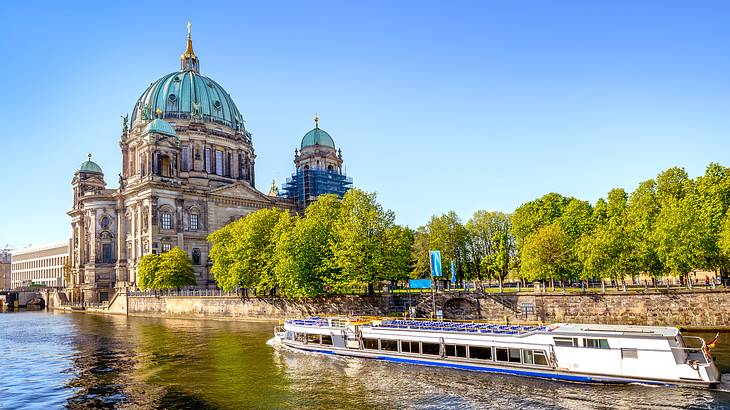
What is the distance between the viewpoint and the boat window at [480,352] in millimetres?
38375

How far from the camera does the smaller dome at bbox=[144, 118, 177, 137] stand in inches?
4813

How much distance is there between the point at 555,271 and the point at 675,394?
40.2 meters

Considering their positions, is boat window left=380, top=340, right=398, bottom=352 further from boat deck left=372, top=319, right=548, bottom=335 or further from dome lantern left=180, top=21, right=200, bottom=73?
dome lantern left=180, top=21, right=200, bottom=73

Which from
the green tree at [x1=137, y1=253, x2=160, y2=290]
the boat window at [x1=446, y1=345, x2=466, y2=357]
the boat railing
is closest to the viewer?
the boat railing

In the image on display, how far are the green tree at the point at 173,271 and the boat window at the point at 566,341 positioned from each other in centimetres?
7832

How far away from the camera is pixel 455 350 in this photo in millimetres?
39594

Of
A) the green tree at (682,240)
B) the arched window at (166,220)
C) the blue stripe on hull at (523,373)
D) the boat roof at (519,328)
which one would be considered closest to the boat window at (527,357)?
the blue stripe on hull at (523,373)

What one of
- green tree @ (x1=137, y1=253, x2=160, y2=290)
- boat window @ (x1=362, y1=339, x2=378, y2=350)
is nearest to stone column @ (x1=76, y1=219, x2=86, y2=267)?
green tree @ (x1=137, y1=253, x2=160, y2=290)

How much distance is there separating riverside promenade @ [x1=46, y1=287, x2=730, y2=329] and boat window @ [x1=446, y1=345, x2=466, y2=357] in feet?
46.3

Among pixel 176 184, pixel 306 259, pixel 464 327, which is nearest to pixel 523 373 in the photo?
pixel 464 327

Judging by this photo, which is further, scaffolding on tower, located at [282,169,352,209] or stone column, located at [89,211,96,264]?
scaffolding on tower, located at [282,169,352,209]

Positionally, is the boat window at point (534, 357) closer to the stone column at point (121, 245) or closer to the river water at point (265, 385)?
the river water at point (265, 385)

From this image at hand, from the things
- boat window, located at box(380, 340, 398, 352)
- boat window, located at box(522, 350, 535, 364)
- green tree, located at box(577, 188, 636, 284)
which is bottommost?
boat window, located at box(522, 350, 535, 364)

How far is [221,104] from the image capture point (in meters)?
146
